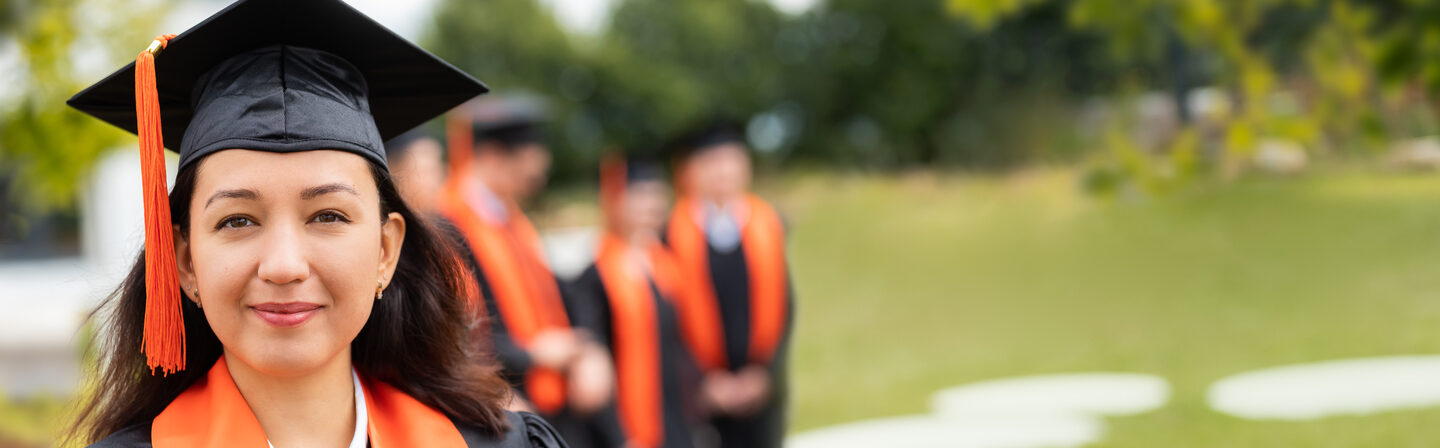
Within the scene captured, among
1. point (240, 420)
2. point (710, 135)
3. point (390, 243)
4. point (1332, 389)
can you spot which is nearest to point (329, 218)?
point (390, 243)

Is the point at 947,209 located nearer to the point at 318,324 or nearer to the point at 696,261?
the point at 696,261

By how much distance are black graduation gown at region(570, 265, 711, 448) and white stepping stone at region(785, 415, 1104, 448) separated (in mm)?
2042

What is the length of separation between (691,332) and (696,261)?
341 millimetres

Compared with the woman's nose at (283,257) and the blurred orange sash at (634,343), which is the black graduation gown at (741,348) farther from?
the woman's nose at (283,257)

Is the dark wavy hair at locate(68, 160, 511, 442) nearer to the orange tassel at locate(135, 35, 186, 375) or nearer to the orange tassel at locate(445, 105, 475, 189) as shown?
the orange tassel at locate(135, 35, 186, 375)

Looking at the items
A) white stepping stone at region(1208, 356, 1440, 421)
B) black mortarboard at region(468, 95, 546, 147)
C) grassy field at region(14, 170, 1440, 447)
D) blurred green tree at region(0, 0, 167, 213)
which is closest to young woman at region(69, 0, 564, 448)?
black mortarboard at region(468, 95, 546, 147)

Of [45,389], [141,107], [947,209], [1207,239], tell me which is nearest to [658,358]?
[141,107]

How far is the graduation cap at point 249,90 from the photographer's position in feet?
5.03

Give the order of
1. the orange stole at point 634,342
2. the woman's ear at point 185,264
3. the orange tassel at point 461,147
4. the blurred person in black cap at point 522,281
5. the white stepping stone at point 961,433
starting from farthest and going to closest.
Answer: the white stepping stone at point 961,433
the orange stole at point 634,342
the orange tassel at point 461,147
the blurred person in black cap at point 522,281
the woman's ear at point 185,264

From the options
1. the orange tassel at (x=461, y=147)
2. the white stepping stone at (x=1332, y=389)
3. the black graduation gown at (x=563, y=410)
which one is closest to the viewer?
the black graduation gown at (x=563, y=410)

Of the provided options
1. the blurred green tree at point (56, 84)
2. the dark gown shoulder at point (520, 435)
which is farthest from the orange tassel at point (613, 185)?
the dark gown shoulder at point (520, 435)

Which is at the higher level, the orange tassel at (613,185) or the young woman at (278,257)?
the orange tassel at (613,185)

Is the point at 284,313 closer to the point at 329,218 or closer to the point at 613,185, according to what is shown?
the point at 329,218

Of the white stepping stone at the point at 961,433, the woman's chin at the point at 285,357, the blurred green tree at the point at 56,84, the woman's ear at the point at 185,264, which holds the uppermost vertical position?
the blurred green tree at the point at 56,84
